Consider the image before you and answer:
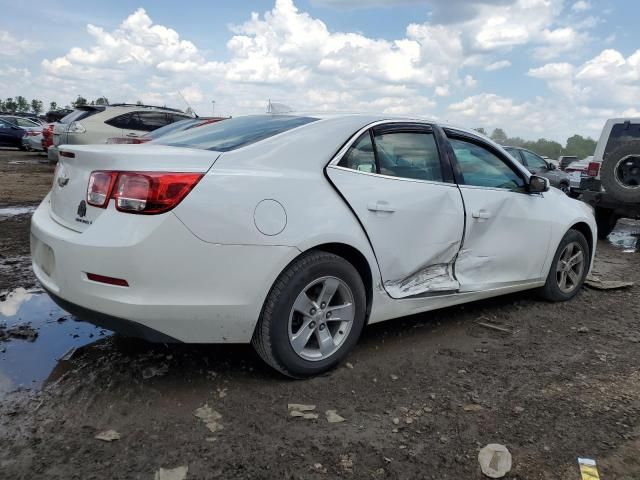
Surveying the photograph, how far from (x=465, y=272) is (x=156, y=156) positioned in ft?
7.71

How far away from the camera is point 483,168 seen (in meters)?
4.27

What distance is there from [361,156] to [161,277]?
4.81 ft

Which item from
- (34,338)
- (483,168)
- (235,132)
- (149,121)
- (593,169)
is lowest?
(34,338)

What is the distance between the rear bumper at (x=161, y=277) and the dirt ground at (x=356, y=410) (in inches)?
16.8

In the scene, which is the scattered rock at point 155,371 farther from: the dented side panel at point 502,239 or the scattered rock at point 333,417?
the dented side panel at point 502,239

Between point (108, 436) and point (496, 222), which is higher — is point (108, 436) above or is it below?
below

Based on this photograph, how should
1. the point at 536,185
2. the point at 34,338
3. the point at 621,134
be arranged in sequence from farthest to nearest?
the point at 621,134 < the point at 536,185 < the point at 34,338

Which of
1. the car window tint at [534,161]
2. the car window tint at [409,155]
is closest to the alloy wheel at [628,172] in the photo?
the car window tint at [409,155]

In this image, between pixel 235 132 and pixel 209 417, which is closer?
pixel 209 417

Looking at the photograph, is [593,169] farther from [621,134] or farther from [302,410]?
[302,410]

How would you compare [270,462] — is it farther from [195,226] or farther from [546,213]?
[546,213]

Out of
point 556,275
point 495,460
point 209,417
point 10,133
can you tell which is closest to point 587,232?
point 556,275

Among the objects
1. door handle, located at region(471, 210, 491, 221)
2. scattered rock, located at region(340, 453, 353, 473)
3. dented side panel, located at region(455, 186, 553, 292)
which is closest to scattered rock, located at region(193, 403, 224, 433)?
scattered rock, located at region(340, 453, 353, 473)

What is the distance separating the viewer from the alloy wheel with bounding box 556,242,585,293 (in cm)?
500
